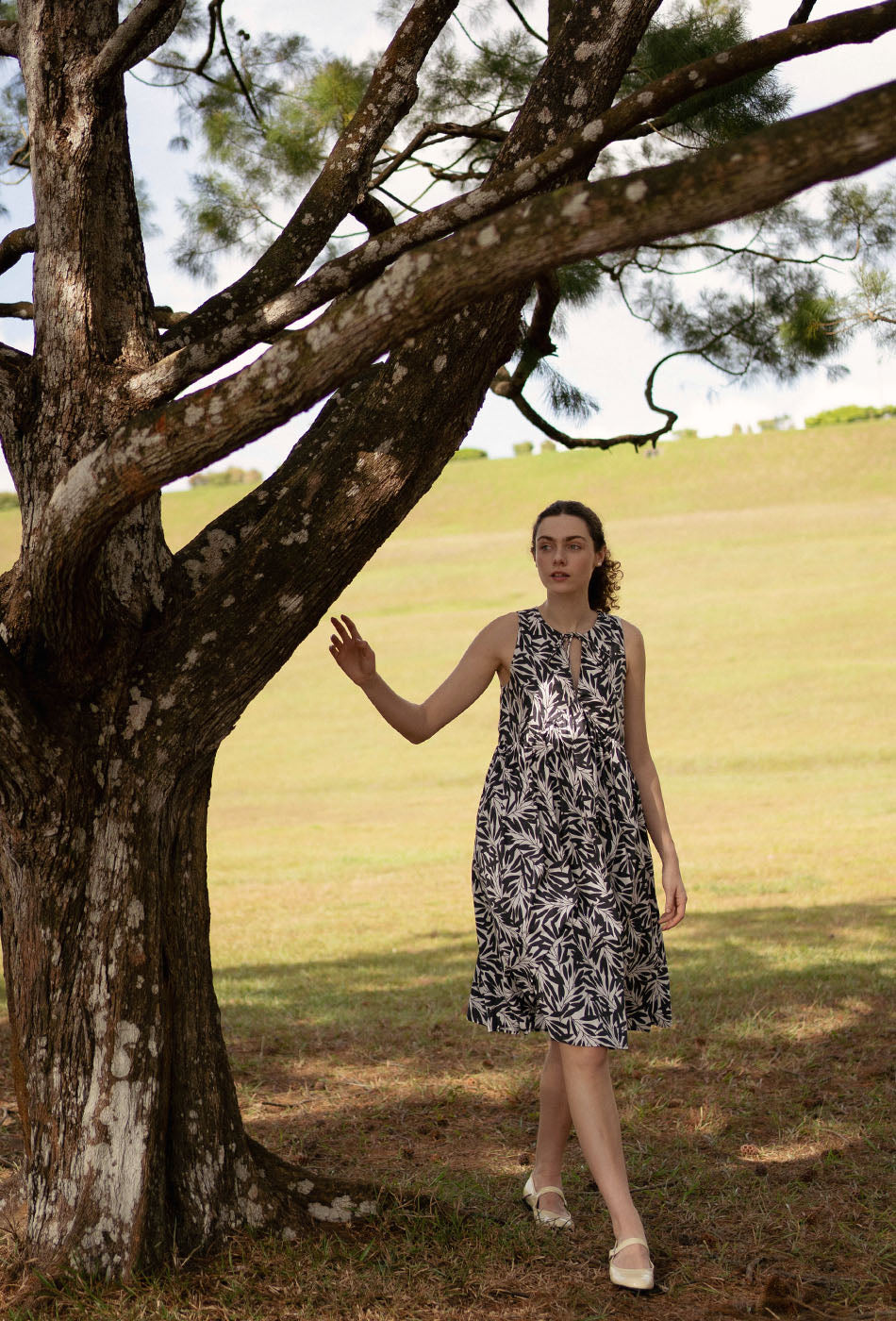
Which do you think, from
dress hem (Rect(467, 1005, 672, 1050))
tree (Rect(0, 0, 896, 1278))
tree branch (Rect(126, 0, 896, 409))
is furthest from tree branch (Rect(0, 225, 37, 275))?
dress hem (Rect(467, 1005, 672, 1050))

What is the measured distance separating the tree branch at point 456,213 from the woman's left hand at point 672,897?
1782 mm

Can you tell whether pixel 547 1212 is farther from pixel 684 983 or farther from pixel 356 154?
pixel 684 983

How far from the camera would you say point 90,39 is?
3.66m

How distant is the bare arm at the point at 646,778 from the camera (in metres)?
3.55

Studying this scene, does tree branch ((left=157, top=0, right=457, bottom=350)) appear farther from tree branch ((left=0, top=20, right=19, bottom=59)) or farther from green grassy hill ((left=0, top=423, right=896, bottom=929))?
green grassy hill ((left=0, top=423, right=896, bottom=929))

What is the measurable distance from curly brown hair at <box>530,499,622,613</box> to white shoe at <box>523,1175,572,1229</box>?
5.51 ft

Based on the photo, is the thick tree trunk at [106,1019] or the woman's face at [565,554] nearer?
the thick tree trunk at [106,1019]

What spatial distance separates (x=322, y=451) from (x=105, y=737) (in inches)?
36.4

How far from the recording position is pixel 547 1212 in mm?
3586

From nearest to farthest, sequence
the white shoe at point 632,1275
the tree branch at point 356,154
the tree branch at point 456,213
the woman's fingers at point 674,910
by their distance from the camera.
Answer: the tree branch at point 456,213 → the white shoe at point 632,1275 → the woman's fingers at point 674,910 → the tree branch at point 356,154

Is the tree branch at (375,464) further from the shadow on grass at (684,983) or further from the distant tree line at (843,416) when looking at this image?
the distant tree line at (843,416)

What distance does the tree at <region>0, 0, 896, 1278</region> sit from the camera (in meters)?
3.20

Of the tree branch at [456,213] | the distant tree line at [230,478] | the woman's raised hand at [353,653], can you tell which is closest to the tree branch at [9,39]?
the tree branch at [456,213]

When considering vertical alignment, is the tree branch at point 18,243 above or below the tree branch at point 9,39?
below
